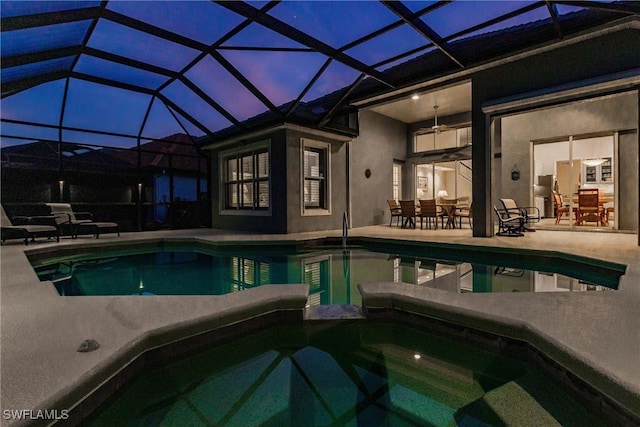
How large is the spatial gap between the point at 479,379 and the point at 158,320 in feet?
6.85

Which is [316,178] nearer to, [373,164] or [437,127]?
[373,164]

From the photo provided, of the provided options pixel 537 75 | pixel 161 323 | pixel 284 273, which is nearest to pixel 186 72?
pixel 284 273

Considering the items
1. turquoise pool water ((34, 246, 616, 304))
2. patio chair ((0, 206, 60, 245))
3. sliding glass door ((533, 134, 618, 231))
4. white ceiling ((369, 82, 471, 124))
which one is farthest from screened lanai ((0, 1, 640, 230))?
sliding glass door ((533, 134, 618, 231))

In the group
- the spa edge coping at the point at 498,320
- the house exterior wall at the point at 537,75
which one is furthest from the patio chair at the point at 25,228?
the house exterior wall at the point at 537,75

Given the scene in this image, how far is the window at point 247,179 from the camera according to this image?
9.14 meters

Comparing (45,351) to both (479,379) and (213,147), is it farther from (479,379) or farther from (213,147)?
(213,147)

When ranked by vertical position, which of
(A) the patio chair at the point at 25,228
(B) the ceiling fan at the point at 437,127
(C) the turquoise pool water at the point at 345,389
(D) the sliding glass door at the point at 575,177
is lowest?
(C) the turquoise pool water at the point at 345,389

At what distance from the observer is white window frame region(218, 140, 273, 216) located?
8.71m

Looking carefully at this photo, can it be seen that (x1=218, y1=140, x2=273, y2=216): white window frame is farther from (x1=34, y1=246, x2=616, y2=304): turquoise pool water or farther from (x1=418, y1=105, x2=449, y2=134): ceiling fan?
(x1=418, y1=105, x2=449, y2=134): ceiling fan

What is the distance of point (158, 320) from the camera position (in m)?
2.14

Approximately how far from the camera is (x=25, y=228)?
20.2 ft

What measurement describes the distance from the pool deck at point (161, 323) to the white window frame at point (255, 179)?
587 centimetres

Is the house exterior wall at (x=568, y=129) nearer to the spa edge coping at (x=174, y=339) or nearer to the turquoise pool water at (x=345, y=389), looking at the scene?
the turquoise pool water at (x=345, y=389)

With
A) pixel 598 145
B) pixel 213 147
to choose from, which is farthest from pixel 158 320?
pixel 598 145
